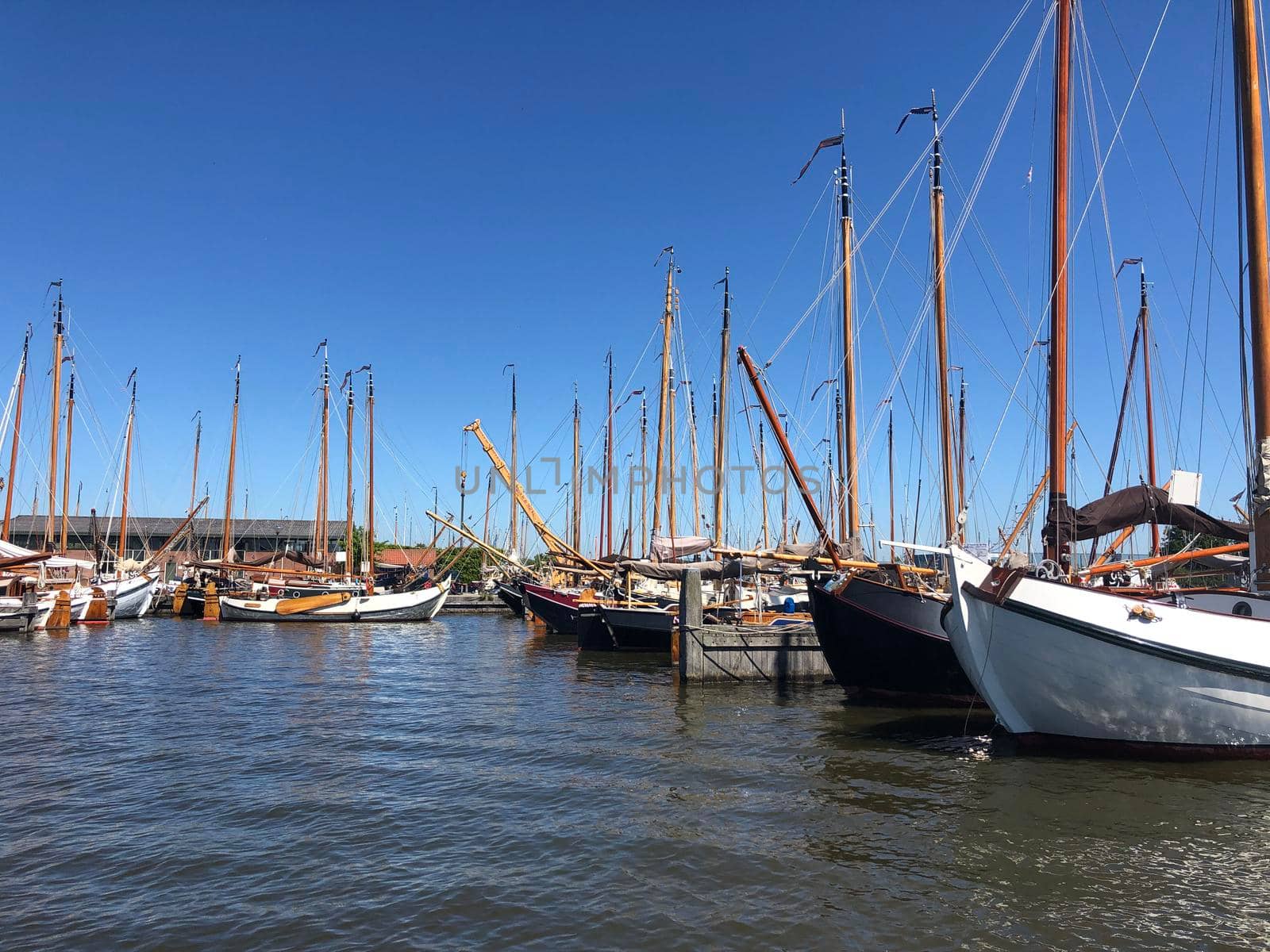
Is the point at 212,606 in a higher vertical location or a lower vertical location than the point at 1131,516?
lower

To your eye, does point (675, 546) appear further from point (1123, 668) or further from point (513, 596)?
point (513, 596)

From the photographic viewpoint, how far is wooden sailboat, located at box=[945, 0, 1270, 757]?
1361 centimetres

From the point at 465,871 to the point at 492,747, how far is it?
699 cm

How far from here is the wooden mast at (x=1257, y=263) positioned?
15.0 metres

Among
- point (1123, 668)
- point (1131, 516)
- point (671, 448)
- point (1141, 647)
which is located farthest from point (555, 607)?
point (1141, 647)

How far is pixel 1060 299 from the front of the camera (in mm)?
17984

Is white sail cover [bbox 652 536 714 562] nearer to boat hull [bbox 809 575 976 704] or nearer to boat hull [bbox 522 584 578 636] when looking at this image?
boat hull [bbox 522 584 578 636]

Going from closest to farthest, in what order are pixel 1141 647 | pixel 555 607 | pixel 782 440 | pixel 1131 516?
pixel 1141 647 < pixel 1131 516 < pixel 782 440 < pixel 555 607

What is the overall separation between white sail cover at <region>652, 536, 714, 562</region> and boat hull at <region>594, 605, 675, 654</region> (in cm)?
268

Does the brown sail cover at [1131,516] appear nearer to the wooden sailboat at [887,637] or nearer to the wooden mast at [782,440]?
the wooden sailboat at [887,637]

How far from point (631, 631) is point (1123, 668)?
2467cm

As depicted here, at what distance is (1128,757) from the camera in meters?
14.7

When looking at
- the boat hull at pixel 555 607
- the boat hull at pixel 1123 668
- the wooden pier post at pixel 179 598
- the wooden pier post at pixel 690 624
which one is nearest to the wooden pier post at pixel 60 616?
the wooden pier post at pixel 179 598

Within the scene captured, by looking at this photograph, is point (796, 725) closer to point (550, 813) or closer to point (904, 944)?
point (550, 813)
